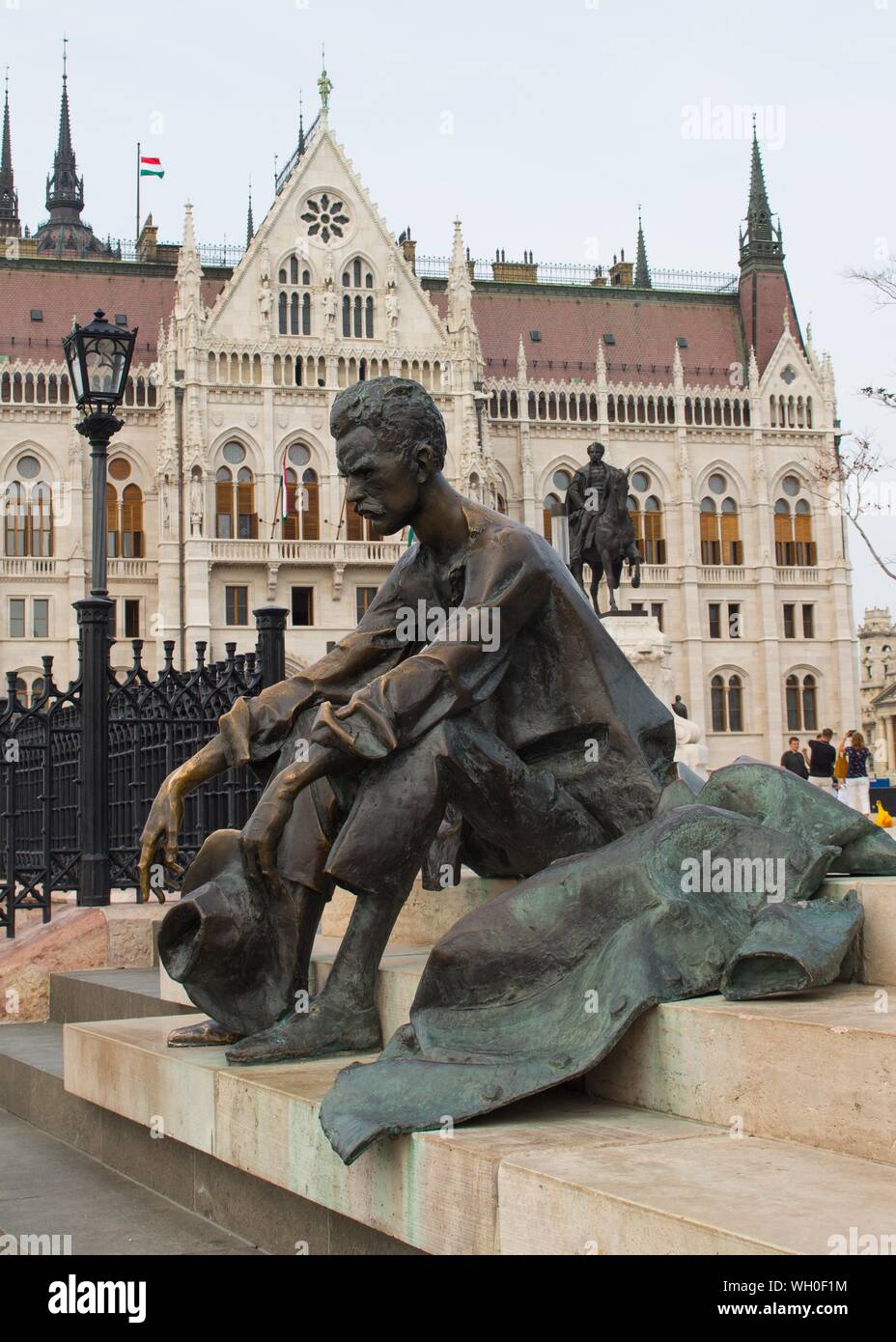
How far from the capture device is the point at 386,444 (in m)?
3.28

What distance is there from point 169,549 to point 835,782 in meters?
26.1

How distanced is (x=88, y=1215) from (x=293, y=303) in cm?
4538

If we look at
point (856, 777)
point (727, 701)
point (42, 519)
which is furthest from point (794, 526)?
point (856, 777)

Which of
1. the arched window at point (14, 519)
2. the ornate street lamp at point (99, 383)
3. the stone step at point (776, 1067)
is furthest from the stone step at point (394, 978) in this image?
the arched window at point (14, 519)

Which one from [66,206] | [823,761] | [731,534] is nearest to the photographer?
[823,761]

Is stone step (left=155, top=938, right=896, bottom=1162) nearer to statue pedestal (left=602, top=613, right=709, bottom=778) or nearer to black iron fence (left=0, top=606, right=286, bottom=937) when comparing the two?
black iron fence (left=0, top=606, right=286, bottom=937)

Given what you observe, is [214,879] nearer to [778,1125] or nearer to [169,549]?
[778,1125]

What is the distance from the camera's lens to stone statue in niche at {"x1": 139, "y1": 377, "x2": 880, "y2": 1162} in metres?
2.62

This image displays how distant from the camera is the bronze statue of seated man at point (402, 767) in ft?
9.75

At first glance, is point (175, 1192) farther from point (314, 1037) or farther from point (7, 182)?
point (7, 182)

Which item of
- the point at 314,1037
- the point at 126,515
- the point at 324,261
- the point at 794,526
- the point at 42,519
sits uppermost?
the point at 324,261

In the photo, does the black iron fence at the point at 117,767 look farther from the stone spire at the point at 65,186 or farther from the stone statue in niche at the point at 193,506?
the stone spire at the point at 65,186
